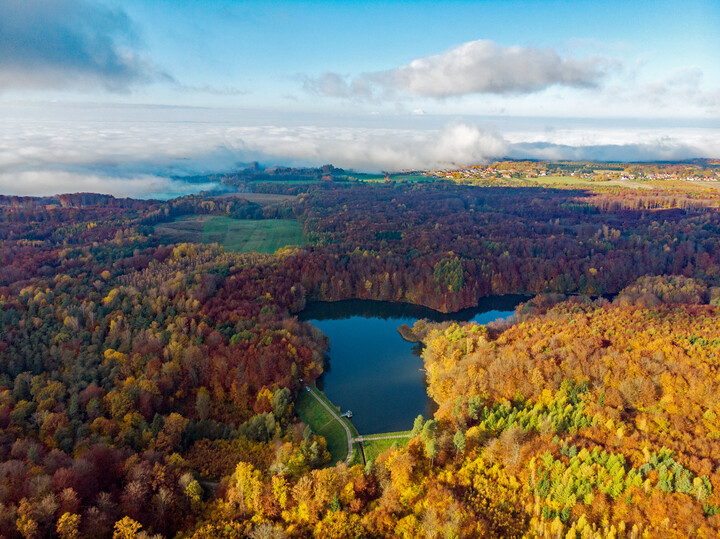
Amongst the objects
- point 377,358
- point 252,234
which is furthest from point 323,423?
→ point 252,234

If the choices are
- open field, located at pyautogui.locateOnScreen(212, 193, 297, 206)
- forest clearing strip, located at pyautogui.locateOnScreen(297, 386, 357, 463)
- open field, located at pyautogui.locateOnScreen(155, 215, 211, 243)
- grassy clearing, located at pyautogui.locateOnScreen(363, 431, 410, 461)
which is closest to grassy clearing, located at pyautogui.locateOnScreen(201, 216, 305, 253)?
open field, located at pyautogui.locateOnScreen(155, 215, 211, 243)

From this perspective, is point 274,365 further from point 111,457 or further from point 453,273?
point 453,273

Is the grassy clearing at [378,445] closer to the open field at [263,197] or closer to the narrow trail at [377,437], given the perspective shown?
the narrow trail at [377,437]

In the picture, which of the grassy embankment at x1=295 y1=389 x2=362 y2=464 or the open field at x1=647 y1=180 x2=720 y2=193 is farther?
the open field at x1=647 y1=180 x2=720 y2=193

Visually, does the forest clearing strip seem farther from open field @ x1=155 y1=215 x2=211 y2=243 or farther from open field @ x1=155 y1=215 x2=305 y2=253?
open field @ x1=155 y1=215 x2=211 y2=243

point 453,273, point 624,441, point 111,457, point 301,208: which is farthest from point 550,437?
point 301,208

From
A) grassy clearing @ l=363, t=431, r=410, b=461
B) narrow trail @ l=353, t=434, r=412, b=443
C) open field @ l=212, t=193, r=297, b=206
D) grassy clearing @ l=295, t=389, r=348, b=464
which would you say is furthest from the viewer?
open field @ l=212, t=193, r=297, b=206

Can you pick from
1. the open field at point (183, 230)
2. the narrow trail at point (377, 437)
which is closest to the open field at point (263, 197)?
the open field at point (183, 230)

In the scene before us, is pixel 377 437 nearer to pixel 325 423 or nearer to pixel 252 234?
pixel 325 423
